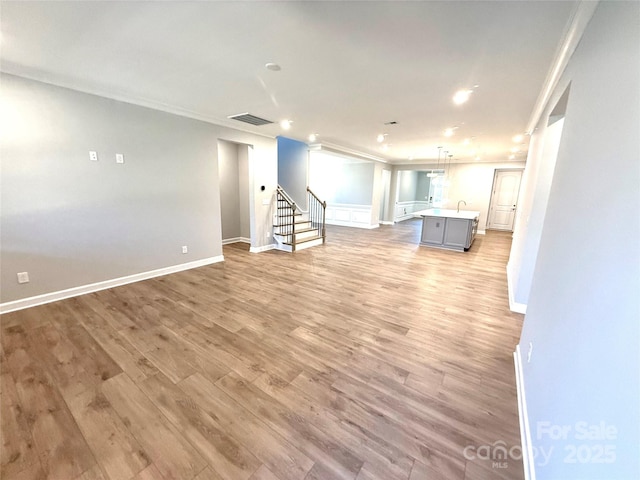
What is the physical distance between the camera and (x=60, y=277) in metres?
3.29

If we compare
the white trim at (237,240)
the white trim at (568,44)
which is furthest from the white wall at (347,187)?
the white trim at (568,44)

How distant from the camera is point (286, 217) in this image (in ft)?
21.5

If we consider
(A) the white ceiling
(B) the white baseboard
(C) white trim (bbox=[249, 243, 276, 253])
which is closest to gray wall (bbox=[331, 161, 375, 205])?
(B) the white baseboard

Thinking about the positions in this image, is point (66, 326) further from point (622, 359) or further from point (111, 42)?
point (622, 359)

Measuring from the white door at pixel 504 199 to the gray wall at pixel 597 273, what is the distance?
29.6 ft

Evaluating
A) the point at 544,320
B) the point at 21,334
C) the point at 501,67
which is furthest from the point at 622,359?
the point at 21,334

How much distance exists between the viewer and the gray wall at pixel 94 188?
115 inches

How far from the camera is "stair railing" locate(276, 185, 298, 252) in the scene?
6046mm

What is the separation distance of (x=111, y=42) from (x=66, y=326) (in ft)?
9.11

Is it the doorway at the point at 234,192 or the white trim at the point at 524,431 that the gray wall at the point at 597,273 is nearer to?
the white trim at the point at 524,431

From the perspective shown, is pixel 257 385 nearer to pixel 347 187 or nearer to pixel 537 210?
pixel 537 210

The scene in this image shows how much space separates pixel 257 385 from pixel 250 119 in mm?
4092

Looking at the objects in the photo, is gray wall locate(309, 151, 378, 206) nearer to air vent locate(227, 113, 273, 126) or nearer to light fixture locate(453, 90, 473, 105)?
air vent locate(227, 113, 273, 126)

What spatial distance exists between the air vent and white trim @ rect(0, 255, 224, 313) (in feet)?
8.61
